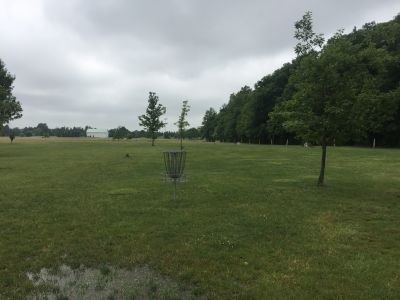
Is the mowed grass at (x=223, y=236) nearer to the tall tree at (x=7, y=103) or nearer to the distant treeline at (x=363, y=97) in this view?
the distant treeline at (x=363, y=97)

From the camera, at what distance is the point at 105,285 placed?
5.89m

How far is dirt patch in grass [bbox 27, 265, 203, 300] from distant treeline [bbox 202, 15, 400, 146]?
38.1 feet

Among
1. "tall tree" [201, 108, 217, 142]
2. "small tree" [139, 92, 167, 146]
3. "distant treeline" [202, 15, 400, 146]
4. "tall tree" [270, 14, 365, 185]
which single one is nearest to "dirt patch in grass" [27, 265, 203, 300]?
"tall tree" [270, 14, 365, 185]

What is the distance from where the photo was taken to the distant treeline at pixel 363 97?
15.5m

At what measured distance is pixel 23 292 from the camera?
562cm

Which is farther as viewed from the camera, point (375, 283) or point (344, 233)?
point (344, 233)

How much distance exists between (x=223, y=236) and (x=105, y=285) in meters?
3.20

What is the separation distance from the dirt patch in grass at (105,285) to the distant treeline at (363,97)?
11.6m

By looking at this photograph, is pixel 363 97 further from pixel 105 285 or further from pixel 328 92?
pixel 105 285

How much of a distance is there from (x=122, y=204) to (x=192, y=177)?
25.1 feet

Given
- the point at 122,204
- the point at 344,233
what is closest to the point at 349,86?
the point at 344,233

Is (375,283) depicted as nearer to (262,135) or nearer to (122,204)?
(122,204)

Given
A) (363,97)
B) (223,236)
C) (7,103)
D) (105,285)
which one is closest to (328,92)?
(363,97)

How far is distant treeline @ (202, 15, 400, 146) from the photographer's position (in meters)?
15.5
